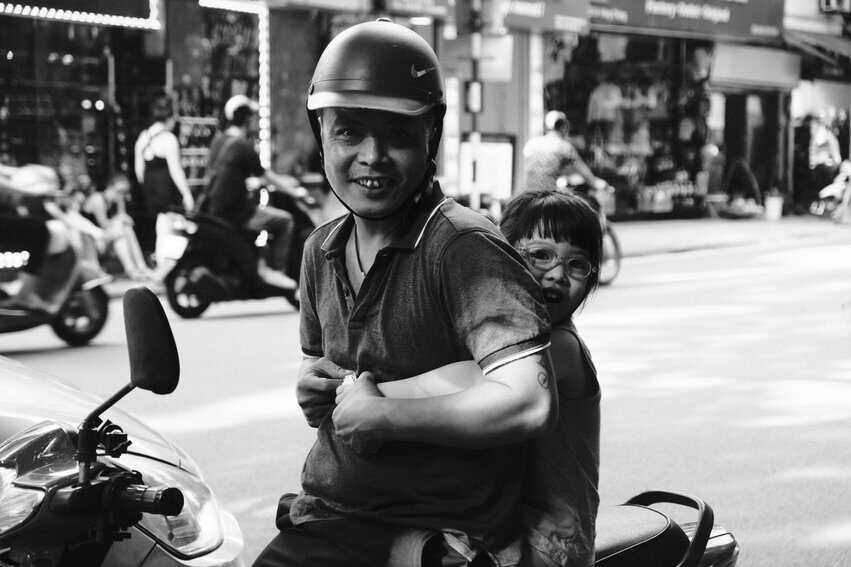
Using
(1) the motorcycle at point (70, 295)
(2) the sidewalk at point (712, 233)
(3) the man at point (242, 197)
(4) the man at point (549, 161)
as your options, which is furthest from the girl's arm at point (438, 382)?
(2) the sidewalk at point (712, 233)

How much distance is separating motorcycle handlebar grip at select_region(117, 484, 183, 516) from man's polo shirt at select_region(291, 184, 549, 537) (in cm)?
22

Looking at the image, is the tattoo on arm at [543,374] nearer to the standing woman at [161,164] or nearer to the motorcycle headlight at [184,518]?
the motorcycle headlight at [184,518]

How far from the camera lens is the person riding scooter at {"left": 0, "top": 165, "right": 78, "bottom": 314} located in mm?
9531

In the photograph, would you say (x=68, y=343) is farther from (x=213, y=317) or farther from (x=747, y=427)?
(x=747, y=427)

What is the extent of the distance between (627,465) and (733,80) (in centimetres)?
2428

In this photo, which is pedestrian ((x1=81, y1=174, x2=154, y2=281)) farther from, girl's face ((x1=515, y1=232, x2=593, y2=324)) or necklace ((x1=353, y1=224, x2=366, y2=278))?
necklace ((x1=353, y1=224, x2=366, y2=278))

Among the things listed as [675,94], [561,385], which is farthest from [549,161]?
[675,94]

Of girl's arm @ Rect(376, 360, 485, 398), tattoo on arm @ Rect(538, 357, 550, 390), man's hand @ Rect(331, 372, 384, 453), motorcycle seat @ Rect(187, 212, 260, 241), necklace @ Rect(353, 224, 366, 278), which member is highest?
necklace @ Rect(353, 224, 366, 278)

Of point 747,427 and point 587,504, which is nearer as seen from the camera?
point 587,504

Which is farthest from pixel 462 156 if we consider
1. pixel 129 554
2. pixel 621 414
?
pixel 129 554

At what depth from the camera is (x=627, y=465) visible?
633 cm

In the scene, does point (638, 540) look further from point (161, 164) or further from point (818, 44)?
point (818, 44)

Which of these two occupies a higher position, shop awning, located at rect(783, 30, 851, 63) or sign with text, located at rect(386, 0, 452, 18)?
sign with text, located at rect(386, 0, 452, 18)

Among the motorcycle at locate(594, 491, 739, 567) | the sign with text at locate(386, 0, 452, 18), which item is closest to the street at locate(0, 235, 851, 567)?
the motorcycle at locate(594, 491, 739, 567)
